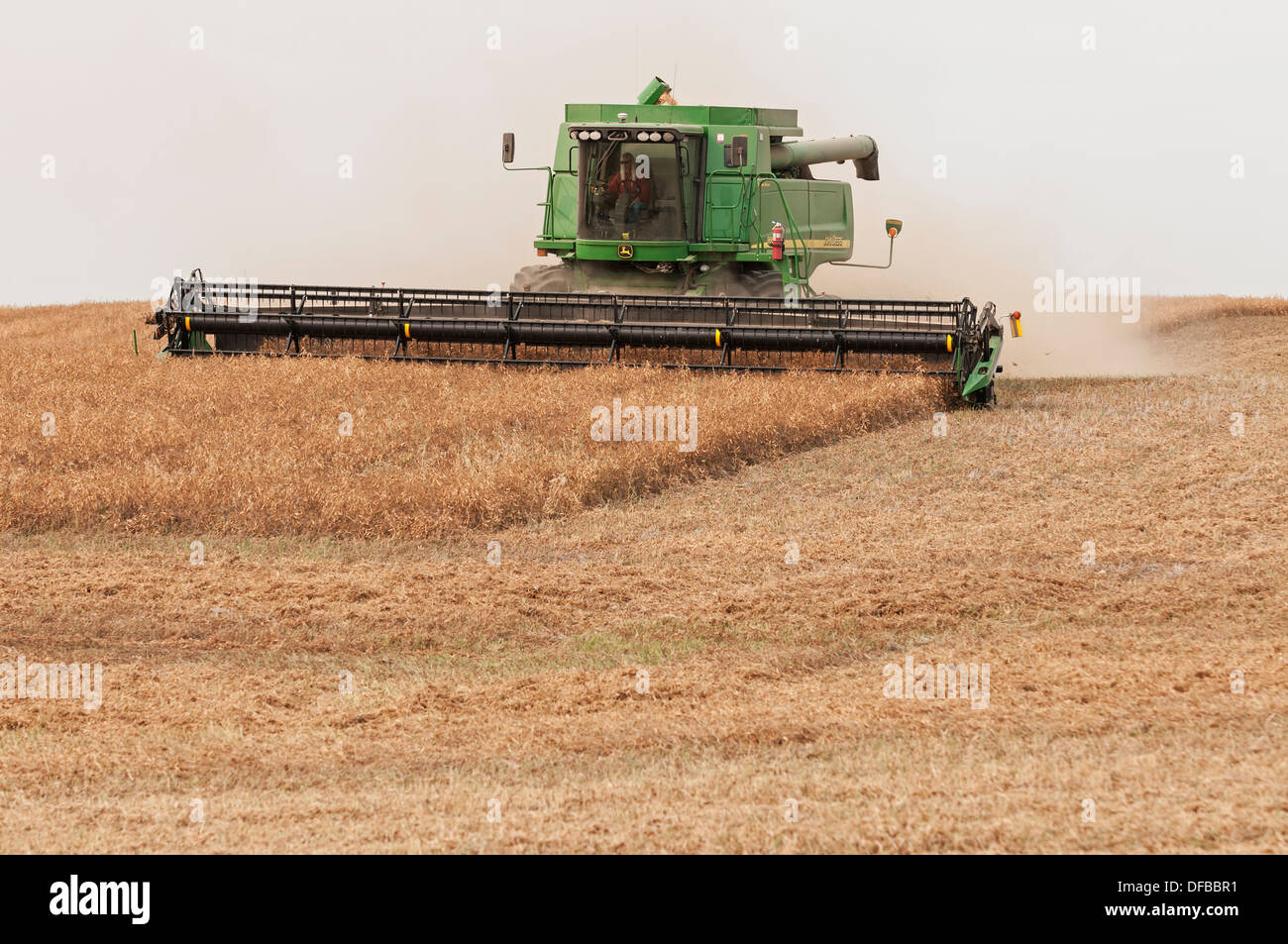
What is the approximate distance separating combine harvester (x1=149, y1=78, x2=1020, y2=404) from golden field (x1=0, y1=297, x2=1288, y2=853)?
63 cm

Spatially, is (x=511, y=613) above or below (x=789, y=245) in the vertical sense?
below

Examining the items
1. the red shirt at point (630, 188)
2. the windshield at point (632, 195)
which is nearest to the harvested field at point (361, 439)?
the windshield at point (632, 195)

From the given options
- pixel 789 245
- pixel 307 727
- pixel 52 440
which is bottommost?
pixel 307 727

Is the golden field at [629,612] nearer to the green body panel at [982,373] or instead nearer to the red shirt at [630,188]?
the green body panel at [982,373]

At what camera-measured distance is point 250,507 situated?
9.40 metres

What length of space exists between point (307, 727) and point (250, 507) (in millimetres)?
4104

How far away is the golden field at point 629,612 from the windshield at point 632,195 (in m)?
2.42

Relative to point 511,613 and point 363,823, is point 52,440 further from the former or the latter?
point 363,823

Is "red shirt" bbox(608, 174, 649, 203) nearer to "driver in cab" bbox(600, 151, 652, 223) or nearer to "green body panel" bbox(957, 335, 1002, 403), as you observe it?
"driver in cab" bbox(600, 151, 652, 223)

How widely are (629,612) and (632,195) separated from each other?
8.04 metres

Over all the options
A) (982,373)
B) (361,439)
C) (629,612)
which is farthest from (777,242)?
(629,612)
